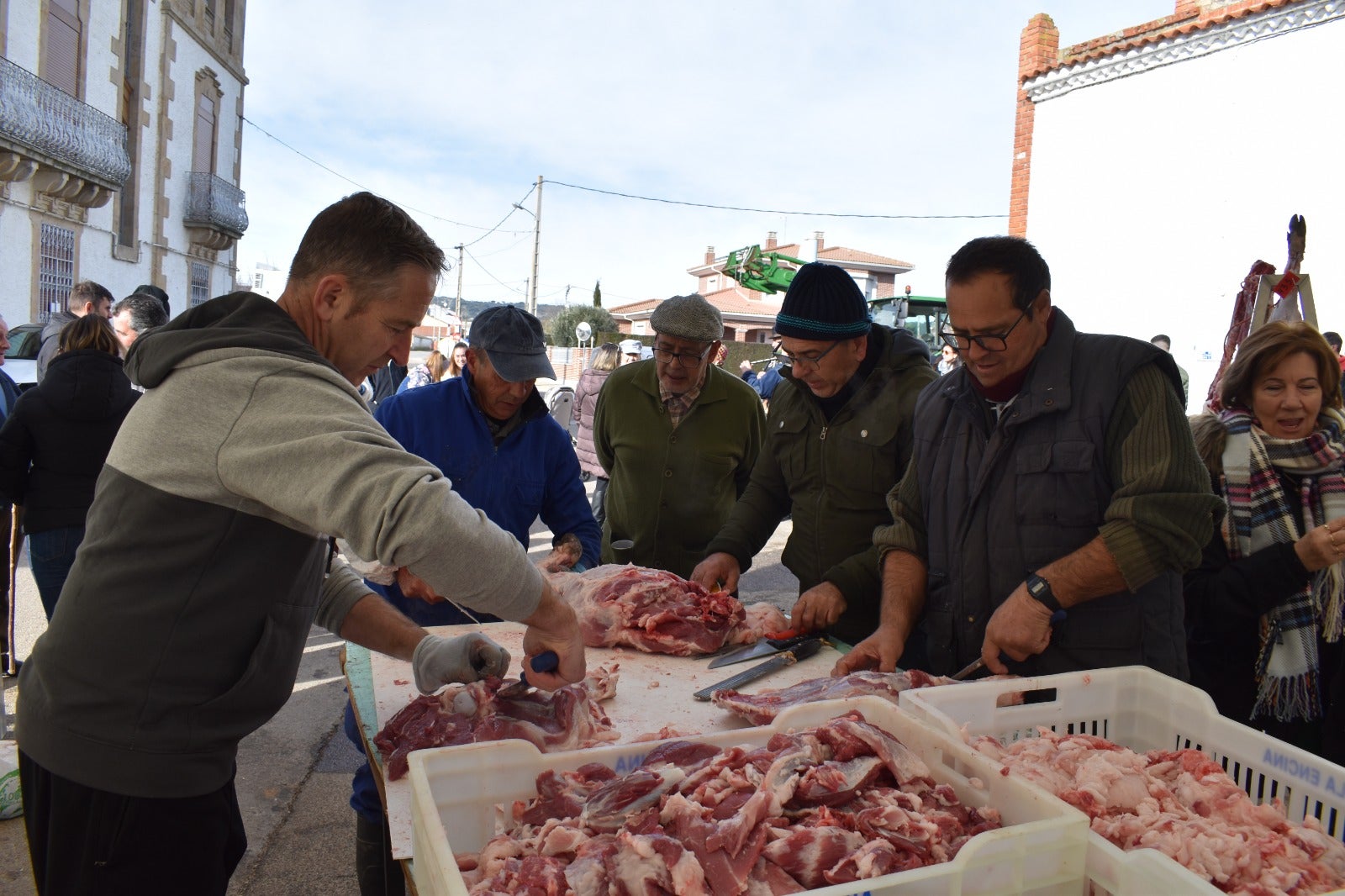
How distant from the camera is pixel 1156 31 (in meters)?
13.7

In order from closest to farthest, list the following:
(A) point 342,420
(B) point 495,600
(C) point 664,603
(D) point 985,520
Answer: (A) point 342,420
(B) point 495,600
(D) point 985,520
(C) point 664,603

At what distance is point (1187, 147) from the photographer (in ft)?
44.9

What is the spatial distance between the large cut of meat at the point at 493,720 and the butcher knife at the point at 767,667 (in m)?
0.40

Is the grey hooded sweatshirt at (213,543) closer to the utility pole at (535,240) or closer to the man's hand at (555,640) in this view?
the man's hand at (555,640)

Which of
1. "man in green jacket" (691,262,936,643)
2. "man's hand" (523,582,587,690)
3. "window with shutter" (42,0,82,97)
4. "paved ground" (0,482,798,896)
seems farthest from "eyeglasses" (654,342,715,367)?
"window with shutter" (42,0,82,97)

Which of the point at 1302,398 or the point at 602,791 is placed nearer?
the point at 602,791

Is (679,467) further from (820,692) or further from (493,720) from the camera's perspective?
(493,720)

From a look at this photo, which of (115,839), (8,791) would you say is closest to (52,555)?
(8,791)

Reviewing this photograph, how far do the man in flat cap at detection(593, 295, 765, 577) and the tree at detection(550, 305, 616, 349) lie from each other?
44.5m

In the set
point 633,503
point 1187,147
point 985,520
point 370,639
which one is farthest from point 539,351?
point 1187,147

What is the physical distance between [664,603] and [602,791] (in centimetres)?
159

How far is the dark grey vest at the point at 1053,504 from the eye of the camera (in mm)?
2658

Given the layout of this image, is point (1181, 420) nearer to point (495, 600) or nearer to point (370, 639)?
point (495, 600)

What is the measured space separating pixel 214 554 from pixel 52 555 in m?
4.31
